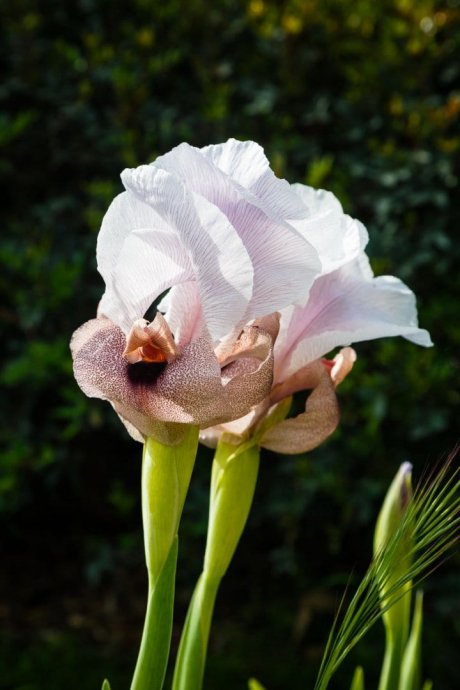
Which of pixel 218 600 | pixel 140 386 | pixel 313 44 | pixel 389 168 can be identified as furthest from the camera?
pixel 218 600

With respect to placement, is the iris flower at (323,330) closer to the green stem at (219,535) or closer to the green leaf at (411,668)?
the green stem at (219,535)

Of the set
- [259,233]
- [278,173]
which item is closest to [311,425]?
[259,233]

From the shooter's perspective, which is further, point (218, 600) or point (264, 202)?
point (218, 600)

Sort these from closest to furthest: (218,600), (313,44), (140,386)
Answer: (140,386) < (313,44) < (218,600)

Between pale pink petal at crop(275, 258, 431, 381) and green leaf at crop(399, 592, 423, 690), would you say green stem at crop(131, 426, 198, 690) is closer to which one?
pale pink petal at crop(275, 258, 431, 381)

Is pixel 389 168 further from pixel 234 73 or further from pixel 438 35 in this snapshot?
pixel 234 73

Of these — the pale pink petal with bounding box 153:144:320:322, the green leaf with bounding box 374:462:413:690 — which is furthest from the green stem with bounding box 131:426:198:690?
the green leaf with bounding box 374:462:413:690

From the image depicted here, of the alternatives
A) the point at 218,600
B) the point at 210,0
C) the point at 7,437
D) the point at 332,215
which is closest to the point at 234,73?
the point at 210,0

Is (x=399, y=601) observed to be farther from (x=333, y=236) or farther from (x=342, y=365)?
(x=333, y=236)
